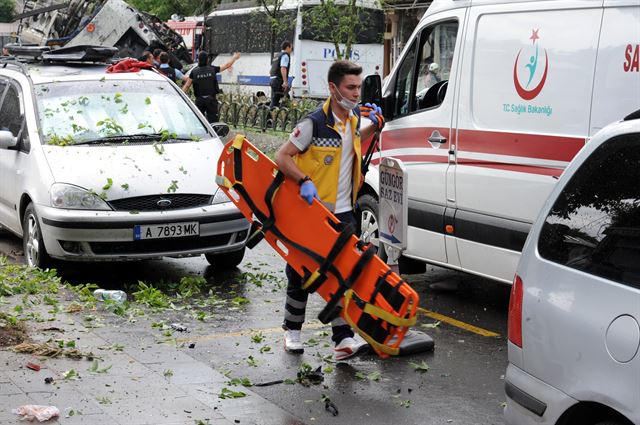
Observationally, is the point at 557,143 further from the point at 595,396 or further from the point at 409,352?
the point at 595,396

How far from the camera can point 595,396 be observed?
4004 mm

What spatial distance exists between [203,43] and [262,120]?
50.7ft

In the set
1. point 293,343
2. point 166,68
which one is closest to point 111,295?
point 293,343

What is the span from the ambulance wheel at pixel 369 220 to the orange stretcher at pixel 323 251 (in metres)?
2.62

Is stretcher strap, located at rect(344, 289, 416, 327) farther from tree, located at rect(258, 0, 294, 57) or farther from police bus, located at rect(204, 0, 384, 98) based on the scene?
police bus, located at rect(204, 0, 384, 98)

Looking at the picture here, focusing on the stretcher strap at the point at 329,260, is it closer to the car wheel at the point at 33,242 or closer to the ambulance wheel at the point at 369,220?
the ambulance wheel at the point at 369,220

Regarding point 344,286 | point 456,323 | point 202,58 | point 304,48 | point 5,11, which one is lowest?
point 5,11

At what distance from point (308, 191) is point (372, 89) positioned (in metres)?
2.53

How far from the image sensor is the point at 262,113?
971 inches

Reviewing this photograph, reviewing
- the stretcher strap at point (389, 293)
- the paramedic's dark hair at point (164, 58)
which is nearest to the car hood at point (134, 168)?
the stretcher strap at point (389, 293)

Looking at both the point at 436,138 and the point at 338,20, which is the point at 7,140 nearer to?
the point at 436,138

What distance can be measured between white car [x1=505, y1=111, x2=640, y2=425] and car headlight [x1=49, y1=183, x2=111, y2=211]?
5.15m

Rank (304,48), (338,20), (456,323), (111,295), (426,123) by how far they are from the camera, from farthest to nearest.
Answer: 1. (304,48)
2. (338,20)
3. (426,123)
4. (111,295)
5. (456,323)

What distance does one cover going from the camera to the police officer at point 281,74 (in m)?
25.2
